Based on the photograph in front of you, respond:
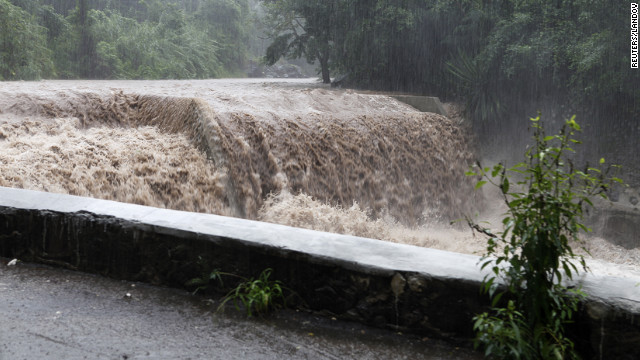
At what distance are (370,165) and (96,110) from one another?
470 centimetres

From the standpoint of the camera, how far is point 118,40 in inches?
979

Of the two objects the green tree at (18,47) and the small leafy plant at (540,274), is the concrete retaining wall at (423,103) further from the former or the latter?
the green tree at (18,47)

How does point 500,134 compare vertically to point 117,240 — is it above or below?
above

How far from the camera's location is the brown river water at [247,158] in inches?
245

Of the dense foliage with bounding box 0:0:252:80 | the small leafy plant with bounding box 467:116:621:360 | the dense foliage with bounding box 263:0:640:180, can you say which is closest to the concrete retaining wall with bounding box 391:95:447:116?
the dense foliage with bounding box 263:0:640:180

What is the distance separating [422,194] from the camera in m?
10.8

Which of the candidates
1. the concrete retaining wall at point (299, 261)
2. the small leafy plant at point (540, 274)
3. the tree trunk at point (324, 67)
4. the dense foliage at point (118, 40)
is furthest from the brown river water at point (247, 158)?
the dense foliage at point (118, 40)

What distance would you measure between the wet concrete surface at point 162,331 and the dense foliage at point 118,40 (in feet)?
56.9

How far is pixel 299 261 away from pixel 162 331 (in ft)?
2.48

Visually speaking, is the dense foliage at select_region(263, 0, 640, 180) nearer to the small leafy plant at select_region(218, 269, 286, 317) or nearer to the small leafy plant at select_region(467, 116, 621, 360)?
the small leafy plant at select_region(467, 116, 621, 360)

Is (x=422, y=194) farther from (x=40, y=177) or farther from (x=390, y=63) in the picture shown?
(x=40, y=177)

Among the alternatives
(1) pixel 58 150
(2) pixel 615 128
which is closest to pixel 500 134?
(2) pixel 615 128

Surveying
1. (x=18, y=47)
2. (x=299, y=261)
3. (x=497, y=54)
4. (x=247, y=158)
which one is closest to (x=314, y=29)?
(x=497, y=54)

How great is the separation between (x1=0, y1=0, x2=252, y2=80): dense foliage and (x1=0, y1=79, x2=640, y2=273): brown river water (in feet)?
37.9
